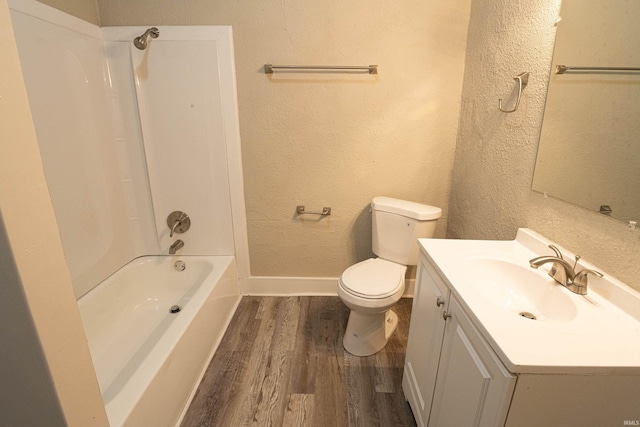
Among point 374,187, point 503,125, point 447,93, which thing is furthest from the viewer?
point 374,187

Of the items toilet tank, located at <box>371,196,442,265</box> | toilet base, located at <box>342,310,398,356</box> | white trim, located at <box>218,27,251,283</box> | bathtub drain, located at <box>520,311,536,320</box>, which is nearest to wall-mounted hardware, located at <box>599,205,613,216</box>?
bathtub drain, located at <box>520,311,536,320</box>

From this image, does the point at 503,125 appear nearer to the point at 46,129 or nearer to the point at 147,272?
the point at 46,129

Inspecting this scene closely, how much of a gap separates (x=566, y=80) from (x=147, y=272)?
2574 mm

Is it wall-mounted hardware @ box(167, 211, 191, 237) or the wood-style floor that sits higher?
wall-mounted hardware @ box(167, 211, 191, 237)

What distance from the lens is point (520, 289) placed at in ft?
3.65

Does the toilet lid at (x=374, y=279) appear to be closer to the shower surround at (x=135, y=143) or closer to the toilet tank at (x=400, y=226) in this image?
the toilet tank at (x=400, y=226)

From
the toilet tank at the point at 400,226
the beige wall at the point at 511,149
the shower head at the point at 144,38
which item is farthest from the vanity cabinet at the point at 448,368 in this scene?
the shower head at the point at 144,38

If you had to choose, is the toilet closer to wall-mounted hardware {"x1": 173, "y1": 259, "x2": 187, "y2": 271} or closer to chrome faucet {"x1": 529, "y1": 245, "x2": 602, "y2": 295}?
chrome faucet {"x1": 529, "y1": 245, "x2": 602, "y2": 295}

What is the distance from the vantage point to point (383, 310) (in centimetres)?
162

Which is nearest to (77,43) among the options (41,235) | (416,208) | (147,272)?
(147,272)

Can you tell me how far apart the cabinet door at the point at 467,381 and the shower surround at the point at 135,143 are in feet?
3.70

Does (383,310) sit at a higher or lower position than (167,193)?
lower

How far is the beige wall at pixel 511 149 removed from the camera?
0.99m

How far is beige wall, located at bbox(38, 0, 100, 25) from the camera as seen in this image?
159 centimetres
